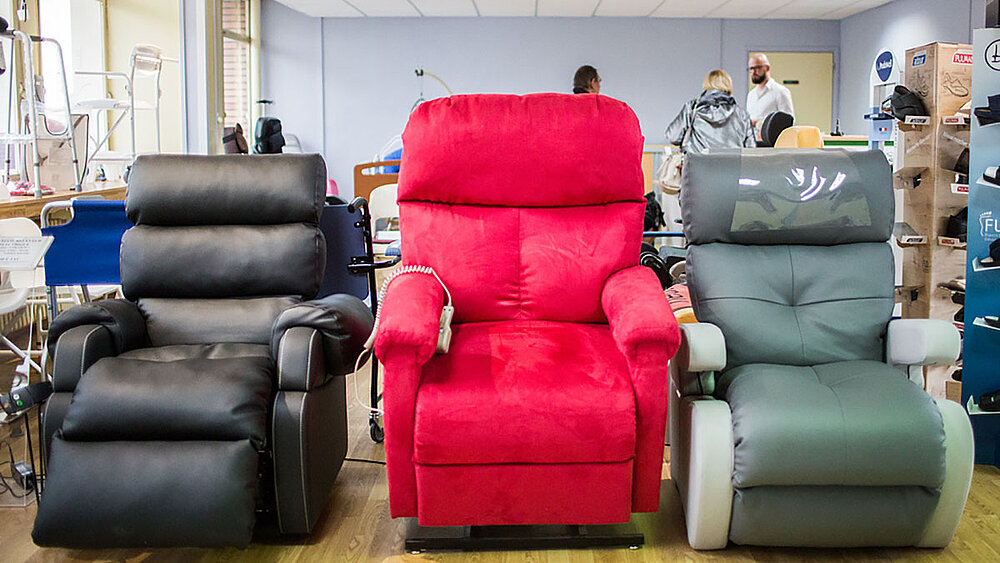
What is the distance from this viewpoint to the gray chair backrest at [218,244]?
2.51m

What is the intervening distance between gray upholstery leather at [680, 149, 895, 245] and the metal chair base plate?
2.84 ft

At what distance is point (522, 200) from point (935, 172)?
62.0 inches

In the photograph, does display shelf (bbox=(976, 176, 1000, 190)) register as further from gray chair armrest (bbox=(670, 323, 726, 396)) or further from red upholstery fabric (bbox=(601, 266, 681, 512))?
red upholstery fabric (bbox=(601, 266, 681, 512))

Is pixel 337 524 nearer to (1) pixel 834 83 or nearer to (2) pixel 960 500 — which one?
(2) pixel 960 500

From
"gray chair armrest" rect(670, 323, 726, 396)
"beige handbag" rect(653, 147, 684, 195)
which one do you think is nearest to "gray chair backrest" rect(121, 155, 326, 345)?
"gray chair armrest" rect(670, 323, 726, 396)

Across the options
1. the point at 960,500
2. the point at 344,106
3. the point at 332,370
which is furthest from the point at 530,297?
the point at 344,106

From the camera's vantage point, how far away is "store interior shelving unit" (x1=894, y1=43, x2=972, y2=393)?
3023mm

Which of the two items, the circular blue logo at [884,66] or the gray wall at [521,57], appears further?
the gray wall at [521,57]

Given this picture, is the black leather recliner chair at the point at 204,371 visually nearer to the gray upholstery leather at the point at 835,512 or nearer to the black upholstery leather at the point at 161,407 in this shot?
the black upholstery leather at the point at 161,407

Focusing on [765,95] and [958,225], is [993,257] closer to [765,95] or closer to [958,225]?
[958,225]

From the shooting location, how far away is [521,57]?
34.8ft

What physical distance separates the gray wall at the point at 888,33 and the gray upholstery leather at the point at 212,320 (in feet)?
20.8

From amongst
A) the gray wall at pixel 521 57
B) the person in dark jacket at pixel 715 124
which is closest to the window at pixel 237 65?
the gray wall at pixel 521 57

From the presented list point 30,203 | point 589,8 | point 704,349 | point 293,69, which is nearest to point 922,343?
point 704,349
